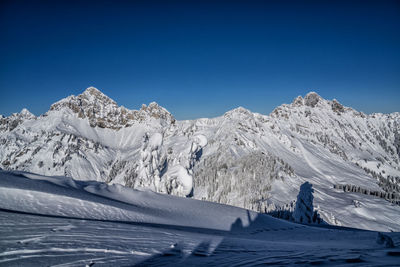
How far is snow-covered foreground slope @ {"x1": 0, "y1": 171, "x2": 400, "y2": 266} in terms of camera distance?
4512 mm

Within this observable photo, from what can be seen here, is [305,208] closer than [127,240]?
No

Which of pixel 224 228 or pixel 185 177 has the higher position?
pixel 185 177

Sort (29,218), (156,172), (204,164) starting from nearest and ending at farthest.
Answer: (29,218) < (156,172) < (204,164)

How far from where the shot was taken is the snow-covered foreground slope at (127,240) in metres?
4.51

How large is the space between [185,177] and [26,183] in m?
17.3

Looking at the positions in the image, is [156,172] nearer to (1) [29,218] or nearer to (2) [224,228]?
(2) [224,228]

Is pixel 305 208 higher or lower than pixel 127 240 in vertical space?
higher

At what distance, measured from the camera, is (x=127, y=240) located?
19.5 ft

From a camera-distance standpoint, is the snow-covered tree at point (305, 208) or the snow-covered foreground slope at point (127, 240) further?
the snow-covered tree at point (305, 208)

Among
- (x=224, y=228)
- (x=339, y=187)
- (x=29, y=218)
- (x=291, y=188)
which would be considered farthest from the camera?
(x=339, y=187)

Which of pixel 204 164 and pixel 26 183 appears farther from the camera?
pixel 204 164

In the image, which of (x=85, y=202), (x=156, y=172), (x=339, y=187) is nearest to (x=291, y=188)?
(x=339, y=187)

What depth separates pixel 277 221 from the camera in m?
13.7

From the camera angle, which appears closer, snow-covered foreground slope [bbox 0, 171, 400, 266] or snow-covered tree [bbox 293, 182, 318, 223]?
snow-covered foreground slope [bbox 0, 171, 400, 266]
